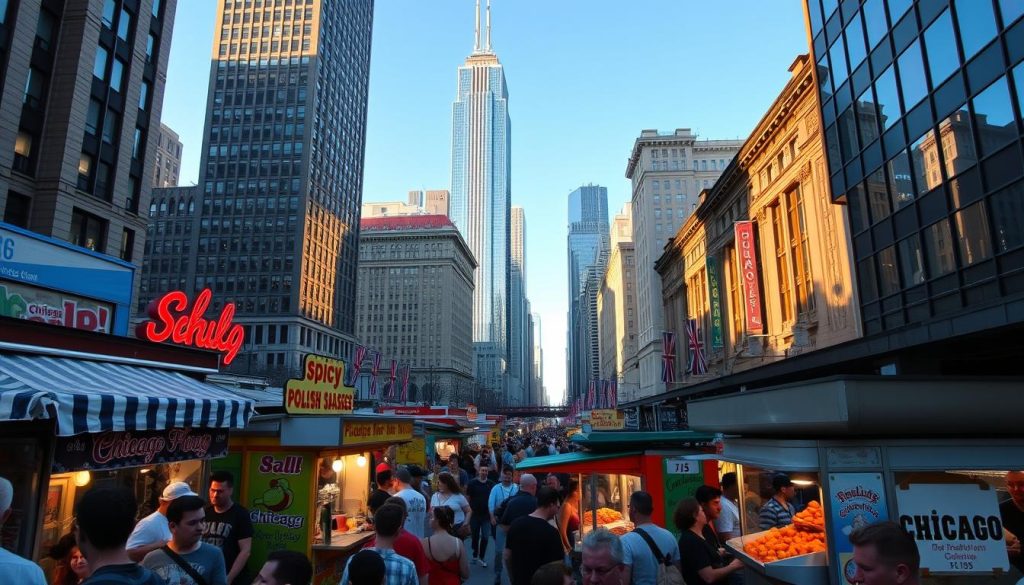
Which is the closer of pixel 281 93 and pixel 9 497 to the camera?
pixel 9 497

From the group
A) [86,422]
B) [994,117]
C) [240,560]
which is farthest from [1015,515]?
[994,117]

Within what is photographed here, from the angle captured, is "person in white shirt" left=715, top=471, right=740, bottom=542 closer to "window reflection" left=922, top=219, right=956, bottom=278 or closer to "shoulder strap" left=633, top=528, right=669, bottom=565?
"shoulder strap" left=633, top=528, right=669, bottom=565

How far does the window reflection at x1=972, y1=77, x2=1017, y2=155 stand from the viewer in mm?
15359

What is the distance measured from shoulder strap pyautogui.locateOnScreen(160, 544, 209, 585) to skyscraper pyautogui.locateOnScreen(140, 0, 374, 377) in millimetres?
86113

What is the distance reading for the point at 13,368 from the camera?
23.2 feet

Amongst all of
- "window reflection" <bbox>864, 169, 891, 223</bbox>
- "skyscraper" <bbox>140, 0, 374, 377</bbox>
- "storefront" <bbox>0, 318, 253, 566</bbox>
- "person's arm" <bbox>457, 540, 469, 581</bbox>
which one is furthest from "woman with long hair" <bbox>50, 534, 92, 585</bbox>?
"skyscraper" <bbox>140, 0, 374, 377</bbox>

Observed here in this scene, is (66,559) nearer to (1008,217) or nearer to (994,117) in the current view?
(1008,217)

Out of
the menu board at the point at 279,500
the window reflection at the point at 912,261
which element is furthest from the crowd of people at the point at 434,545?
the window reflection at the point at 912,261

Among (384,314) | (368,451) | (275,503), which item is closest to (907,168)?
(368,451)

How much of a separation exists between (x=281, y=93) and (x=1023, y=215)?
10013 cm

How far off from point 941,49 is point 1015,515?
57.4 ft

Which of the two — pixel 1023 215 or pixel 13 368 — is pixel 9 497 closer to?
pixel 13 368

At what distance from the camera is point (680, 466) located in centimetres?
1061

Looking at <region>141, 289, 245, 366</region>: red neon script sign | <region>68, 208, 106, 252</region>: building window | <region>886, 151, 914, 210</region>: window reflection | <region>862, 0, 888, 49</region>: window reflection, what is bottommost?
<region>141, 289, 245, 366</region>: red neon script sign
